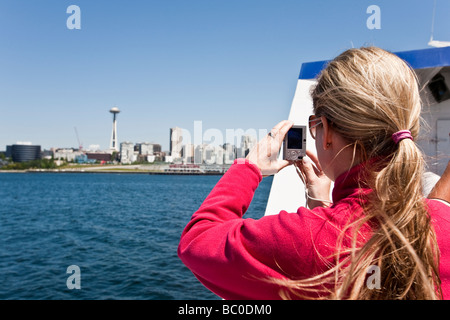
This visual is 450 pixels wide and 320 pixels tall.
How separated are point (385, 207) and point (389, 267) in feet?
0.48

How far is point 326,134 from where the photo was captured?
3.18ft

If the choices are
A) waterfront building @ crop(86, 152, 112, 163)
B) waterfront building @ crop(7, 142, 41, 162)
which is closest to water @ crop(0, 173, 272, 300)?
waterfront building @ crop(86, 152, 112, 163)

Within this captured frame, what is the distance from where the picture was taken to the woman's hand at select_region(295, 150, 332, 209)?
142 cm

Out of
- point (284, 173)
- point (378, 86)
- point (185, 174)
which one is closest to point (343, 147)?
point (378, 86)

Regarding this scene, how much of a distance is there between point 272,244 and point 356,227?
8.2 inches

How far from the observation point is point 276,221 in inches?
33.3

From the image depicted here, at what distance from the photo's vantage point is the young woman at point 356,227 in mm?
823

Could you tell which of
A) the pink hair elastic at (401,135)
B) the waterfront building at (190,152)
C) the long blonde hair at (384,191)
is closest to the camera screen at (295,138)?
the long blonde hair at (384,191)

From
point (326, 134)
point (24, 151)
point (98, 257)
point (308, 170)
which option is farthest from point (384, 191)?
point (24, 151)

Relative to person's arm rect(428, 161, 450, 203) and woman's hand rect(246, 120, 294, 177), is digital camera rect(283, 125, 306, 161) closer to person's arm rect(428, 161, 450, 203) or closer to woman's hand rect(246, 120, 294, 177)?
woman's hand rect(246, 120, 294, 177)

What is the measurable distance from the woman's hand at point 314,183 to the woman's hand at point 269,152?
0.84 feet

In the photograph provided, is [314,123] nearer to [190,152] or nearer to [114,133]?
[190,152]

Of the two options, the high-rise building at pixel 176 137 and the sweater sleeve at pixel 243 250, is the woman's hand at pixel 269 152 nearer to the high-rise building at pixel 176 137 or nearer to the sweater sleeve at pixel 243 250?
the sweater sleeve at pixel 243 250
